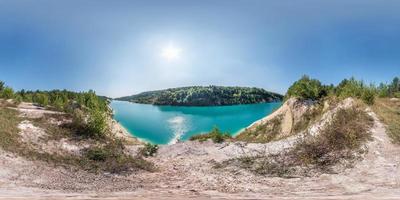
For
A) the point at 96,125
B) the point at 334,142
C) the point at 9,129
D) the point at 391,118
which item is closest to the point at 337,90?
the point at 391,118

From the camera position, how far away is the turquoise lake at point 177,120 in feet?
124

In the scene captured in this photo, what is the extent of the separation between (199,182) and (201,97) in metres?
42.4

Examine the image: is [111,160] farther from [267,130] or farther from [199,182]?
[267,130]

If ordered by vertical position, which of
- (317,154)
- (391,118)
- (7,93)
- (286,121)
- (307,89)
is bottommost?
(317,154)

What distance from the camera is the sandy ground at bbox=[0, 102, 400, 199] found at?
A: 11.6m

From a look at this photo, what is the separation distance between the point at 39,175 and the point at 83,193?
3367 millimetres

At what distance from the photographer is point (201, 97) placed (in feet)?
184

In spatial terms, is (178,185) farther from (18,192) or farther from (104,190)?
(18,192)

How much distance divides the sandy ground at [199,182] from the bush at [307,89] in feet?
41.6

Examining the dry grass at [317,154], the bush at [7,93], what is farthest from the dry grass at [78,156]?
the bush at [7,93]

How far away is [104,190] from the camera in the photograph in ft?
41.2

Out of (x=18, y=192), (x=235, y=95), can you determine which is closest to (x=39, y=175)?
(x=18, y=192)

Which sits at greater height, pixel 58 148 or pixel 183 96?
pixel 183 96

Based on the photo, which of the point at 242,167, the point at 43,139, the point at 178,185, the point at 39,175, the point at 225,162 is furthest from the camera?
the point at 43,139
